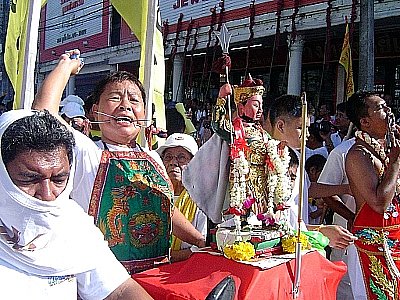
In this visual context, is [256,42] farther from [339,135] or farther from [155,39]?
[155,39]

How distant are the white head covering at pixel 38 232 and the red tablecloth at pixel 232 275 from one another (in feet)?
1.99

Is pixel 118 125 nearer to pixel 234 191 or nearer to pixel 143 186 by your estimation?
pixel 143 186

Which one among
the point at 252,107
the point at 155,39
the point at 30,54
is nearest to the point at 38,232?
the point at 252,107

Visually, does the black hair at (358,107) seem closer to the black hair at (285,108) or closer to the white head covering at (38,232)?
the black hair at (285,108)

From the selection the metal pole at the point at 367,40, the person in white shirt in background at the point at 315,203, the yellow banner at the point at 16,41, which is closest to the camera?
the yellow banner at the point at 16,41

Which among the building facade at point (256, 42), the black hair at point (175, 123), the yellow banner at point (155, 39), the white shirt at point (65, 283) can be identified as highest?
the building facade at point (256, 42)

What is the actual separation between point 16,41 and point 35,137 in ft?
7.90

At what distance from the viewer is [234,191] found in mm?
2188

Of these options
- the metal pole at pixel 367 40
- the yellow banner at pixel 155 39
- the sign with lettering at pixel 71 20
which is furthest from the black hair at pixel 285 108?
the sign with lettering at pixel 71 20

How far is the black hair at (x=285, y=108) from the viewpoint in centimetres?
279

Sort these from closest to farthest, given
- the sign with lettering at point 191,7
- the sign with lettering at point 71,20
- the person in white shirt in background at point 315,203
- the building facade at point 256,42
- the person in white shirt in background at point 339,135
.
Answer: the person in white shirt in background at point 315,203
the person in white shirt in background at point 339,135
the building facade at point 256,42
the sign with lettering at point 191,7
the sign with lettering at point 71,20

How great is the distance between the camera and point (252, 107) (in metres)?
2.39

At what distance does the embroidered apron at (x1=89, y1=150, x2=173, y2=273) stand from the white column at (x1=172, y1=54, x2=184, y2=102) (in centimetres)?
1207

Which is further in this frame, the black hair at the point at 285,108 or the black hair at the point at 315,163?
the black hair at the point at 315,163
